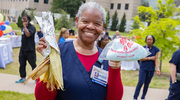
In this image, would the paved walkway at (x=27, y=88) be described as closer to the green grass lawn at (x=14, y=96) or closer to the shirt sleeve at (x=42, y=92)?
the green grass lawn at (x=14, y=96)

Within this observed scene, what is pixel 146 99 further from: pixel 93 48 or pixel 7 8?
pixel 7 8

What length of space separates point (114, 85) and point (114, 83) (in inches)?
0.8

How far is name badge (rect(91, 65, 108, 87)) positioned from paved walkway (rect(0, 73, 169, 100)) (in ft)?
14.0

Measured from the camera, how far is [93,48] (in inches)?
71.1

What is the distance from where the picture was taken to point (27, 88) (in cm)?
569

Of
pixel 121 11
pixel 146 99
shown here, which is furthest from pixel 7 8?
pixel 146 99

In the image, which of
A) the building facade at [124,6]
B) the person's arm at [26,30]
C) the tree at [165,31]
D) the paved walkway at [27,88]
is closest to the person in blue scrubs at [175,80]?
the paved walkway at [27,88]

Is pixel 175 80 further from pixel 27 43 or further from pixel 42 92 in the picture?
pixel 27 43

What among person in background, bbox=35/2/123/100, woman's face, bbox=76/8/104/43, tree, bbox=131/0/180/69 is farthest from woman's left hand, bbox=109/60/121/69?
tree, bbox=131/0/180/69

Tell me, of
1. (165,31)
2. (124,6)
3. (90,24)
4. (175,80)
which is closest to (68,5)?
(124,6)

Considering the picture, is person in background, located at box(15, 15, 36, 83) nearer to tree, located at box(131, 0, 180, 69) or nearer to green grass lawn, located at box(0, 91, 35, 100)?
green grass lawn, located at box(0, 91, 35, 100)

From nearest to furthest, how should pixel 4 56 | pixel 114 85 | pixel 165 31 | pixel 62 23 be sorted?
1. pixel 114 85
2. pixel 4 56
3. pixel 165 31
4. pixel 62 23

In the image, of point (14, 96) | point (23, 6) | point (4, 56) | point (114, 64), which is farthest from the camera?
point (23, 6)

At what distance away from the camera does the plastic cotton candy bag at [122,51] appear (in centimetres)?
143
